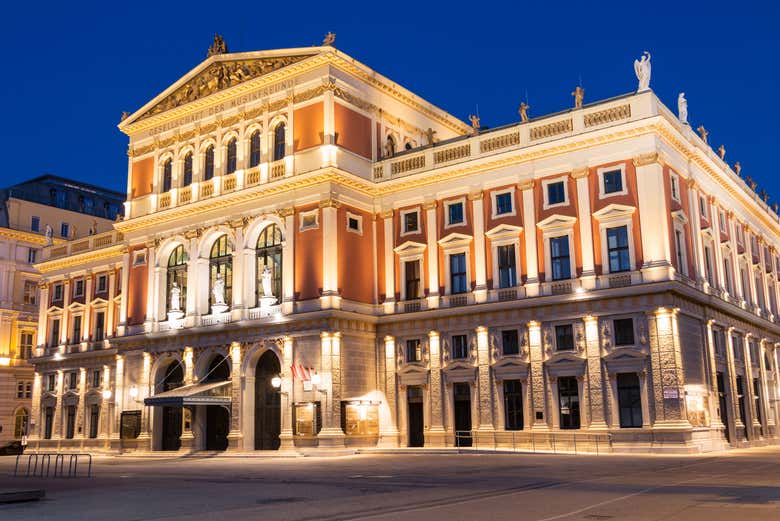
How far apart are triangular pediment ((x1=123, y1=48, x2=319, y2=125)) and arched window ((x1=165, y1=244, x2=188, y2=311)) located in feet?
32.8

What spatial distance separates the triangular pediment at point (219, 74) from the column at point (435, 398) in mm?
18311

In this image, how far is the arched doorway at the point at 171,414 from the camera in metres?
50.5

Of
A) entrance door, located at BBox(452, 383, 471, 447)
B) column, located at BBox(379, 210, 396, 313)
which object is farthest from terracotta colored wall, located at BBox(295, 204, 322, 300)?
entrance door, located at BBox(452, 383, 471, 447)

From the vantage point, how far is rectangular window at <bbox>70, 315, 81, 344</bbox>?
6412 cm

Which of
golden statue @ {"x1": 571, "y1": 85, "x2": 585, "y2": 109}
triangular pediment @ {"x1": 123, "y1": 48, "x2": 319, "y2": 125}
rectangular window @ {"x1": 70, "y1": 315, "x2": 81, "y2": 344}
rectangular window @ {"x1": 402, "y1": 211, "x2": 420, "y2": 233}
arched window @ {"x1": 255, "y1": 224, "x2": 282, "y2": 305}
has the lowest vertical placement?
rectangular window @ {"x1": 70, "y1": 315, "x2": 81, "y2": 344}

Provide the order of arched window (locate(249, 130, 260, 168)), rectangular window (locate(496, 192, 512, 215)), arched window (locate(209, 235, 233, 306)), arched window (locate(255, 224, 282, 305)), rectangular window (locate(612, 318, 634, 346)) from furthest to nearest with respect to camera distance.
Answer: arched window (locate(249, 130, 260, 168)), arched window (locate(209, 235, 233, 306)), arched window (locate(255, 224, 282, 305)), rectangular window (locate(496, 192, 512, 215)), rectangular window (locate(612, 318, 634, 346))

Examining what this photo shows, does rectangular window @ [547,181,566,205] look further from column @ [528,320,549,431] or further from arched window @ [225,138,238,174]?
arched window @ [225,138,238,174]

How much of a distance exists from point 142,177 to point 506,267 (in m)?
27.2

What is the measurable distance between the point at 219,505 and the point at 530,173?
29658mm

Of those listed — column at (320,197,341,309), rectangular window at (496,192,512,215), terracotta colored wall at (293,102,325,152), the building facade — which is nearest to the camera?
the building facade

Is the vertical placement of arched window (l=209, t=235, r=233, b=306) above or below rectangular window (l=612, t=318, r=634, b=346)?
above

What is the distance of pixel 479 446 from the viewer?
4125 centimetres

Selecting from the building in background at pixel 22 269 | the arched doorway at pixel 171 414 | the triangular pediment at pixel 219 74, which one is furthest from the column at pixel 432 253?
the building in background at pixel 22 269

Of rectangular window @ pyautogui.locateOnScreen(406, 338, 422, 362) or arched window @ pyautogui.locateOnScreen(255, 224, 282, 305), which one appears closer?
rectangular window @ pyautogui.locateOnScreen(406, 338, 422, 362)
